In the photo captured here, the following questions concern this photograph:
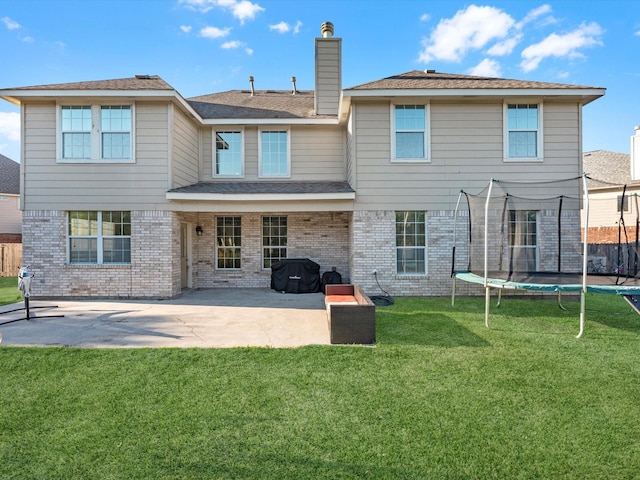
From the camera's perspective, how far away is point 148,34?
11281 millimetres

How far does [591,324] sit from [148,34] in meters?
13.2

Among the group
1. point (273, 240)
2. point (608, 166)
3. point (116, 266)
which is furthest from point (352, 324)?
point (608, 166)

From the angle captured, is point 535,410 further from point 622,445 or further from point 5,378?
point 5,378

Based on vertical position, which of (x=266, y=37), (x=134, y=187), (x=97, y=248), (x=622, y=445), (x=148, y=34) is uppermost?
(x=266, y=37)

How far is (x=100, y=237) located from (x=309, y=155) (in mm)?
6307

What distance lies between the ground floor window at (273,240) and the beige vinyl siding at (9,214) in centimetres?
1868

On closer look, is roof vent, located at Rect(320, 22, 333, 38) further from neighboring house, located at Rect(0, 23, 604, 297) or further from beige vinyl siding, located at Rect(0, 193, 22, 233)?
beige vinyl siding, located at Rect(0, 193, 22, 233)

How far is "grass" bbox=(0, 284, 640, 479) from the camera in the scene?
282 cm

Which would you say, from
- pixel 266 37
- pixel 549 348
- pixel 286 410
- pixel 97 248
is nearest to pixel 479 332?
pixel 549 348

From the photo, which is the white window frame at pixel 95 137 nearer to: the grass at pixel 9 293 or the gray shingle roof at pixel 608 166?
the grass at pixel 9 293

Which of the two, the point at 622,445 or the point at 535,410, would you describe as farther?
the point at 535,410

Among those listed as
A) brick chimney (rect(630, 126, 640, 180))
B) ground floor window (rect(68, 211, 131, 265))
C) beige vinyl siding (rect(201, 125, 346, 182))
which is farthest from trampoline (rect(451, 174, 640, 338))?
brick chimney (rect(630, 126, 640, 180))

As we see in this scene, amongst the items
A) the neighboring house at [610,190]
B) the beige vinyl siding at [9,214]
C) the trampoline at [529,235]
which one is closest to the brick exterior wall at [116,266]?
the trampoline at [529,235]

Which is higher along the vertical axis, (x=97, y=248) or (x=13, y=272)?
(x=97, y=248)
